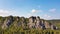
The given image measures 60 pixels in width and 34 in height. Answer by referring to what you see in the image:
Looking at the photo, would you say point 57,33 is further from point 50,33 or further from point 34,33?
point 34,33

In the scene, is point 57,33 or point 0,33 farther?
point 57,33

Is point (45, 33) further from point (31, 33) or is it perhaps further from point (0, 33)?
point (0, 33)

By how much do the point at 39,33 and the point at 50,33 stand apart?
540 inches

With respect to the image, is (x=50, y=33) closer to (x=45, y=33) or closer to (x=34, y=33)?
(x=45, y=33)

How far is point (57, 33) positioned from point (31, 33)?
3371 centimetres

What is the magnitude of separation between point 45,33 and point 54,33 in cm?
1310

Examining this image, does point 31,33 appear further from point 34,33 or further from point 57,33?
point 57,33

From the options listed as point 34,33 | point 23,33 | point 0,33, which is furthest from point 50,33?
point 0,33

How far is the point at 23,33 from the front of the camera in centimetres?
19075

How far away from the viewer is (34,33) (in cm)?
18975

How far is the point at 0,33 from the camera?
186 m

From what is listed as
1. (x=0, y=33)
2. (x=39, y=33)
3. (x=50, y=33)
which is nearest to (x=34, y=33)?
(x=39, y=33)

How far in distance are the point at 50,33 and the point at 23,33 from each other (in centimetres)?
3351

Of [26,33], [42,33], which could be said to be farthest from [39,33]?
[26,33]
